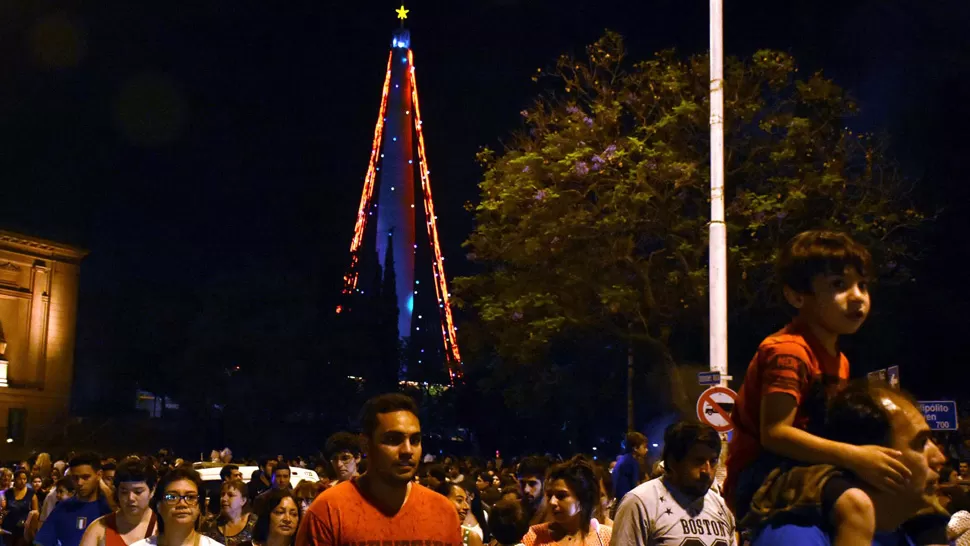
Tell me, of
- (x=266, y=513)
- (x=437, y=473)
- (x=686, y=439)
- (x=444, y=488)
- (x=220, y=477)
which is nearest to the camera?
(x=686, y=439)

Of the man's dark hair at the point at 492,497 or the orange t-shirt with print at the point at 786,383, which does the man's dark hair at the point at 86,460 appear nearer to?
the man's dark hair at the point at 492,497

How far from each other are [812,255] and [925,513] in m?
0.90

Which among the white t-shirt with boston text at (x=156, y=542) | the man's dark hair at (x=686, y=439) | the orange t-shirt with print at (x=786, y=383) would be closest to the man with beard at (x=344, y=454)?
the white t-shirt with boston text at (x=156, y=542)

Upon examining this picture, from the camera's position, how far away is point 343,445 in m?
10.8

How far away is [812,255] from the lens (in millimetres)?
3646

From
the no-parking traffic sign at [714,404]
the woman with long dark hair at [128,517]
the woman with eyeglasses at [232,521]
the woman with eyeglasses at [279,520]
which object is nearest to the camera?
the woman with long dark hair at [128,517]

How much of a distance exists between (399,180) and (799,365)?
3985 inches

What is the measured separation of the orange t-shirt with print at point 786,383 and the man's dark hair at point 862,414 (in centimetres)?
11

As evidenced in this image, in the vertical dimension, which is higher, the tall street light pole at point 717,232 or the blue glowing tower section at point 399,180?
the blue glowing tower section at point 399,180

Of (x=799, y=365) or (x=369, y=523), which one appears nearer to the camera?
(x=799, y=365)

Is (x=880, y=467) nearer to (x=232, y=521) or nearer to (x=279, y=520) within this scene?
(x=279, y=520)

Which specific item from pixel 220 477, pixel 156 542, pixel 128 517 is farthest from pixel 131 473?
pixel 220 477

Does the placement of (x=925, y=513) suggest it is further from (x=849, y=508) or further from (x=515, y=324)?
(x=515, y=324)

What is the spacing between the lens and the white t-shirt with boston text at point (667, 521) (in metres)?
5.54
